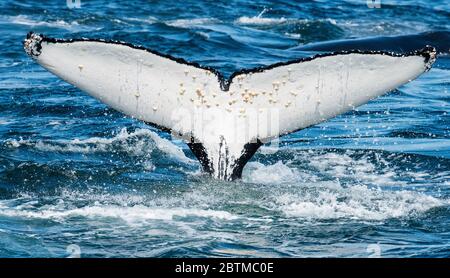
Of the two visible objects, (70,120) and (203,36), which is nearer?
(70,120)

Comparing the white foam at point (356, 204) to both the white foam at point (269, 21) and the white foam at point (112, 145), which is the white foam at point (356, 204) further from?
the white foam at point (269, 21)

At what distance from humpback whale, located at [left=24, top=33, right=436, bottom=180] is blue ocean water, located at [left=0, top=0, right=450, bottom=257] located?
0.49 m

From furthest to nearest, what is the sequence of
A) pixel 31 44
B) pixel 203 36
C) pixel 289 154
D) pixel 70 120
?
pixel 203 36
pixel 70 120
pixel 289 154
pixel 31 44

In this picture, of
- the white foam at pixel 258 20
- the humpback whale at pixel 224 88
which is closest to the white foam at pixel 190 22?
the white foam at pixel 258 20

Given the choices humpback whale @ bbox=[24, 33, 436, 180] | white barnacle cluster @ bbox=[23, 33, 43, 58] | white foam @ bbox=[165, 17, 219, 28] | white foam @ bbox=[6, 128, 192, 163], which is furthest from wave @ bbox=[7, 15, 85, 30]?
white barnacle cluster @ bbox=[23, 33, 43, 58]

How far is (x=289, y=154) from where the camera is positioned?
1041cm

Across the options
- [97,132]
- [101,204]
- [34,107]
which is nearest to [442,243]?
[101,204]

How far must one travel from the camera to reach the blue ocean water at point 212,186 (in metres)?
7.33

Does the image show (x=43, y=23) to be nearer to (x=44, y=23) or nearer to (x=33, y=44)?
(x=44, y=23)

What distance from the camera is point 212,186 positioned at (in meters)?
8.19

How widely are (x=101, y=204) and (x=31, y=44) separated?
4.83ft

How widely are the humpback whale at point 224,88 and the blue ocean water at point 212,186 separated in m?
0.49

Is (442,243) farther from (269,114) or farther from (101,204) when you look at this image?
(101,204)

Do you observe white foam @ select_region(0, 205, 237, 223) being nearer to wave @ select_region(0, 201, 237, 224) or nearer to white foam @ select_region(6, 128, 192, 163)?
wave @ select_region(0, 201, 237, 224)
